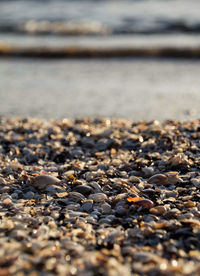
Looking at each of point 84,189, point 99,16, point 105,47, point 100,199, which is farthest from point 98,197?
point 99,16

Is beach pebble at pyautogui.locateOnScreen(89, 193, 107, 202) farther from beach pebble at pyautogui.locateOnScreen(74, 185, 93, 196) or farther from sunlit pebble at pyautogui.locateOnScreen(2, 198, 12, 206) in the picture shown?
sunlit pebble at pyautogui.locateOnScreen(2, 198, 12, 206)

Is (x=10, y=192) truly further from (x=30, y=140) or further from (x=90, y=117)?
(x=90, y=117)

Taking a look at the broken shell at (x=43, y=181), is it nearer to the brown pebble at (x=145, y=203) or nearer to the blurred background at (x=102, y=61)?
the brown pebble at (x=145, y=203)

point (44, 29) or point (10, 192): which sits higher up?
point (44, 29)

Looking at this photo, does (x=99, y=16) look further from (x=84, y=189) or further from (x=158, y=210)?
(x=158, y=210)

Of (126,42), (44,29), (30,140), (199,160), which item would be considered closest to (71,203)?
(199,160)

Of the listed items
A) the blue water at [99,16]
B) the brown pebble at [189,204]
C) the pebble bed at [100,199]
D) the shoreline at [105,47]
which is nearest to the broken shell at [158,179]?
the pebble bed at [100,199]
